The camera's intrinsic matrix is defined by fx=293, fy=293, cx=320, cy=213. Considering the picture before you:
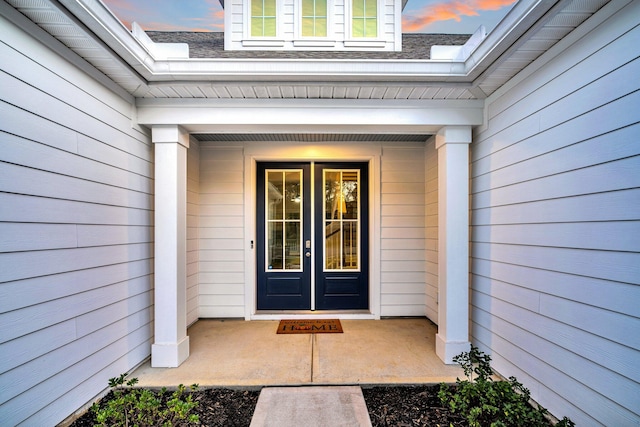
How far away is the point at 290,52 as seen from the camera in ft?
9.11

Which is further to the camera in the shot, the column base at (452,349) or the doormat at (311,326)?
the doormat at (311,326)

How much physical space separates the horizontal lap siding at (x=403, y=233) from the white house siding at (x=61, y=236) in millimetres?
2784

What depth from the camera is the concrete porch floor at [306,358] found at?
2.34 m

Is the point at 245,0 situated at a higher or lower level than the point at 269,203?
higher

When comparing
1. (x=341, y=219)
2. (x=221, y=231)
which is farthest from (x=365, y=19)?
(x=221, y=231)

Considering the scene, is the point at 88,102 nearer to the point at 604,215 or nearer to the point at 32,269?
the point at 32,269

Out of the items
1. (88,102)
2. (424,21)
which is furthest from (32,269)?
(424,21)

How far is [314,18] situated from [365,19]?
583 mm

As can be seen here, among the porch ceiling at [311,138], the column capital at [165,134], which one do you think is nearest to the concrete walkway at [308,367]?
the column capital at [165,134]

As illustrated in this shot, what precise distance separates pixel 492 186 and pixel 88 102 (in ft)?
10.3

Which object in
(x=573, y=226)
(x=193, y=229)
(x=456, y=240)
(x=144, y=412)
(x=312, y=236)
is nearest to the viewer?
(x=573, y=226)

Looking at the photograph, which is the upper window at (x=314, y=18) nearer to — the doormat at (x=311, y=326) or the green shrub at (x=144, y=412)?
the doormat at (x=311, y=326)

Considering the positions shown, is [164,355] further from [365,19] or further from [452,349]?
[365,19]

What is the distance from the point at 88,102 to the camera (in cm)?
204
